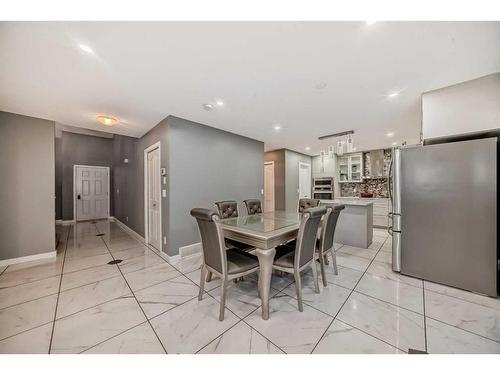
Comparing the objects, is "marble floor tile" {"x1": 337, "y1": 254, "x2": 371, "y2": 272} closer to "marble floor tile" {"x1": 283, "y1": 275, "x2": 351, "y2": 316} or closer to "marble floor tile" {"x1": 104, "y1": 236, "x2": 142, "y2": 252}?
"marble floor tile" {"x1": 283, "y1": 275, "x2": 351, "y2": 316}

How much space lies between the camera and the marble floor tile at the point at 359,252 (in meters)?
3.21

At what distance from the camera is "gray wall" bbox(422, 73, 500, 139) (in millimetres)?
2027

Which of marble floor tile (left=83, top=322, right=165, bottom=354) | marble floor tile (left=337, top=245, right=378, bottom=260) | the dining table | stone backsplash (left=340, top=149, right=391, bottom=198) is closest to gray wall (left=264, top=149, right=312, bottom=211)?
stone backsplash (left=340, top=149, right=391, bottom=198)

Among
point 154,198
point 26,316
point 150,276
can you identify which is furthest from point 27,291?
point 154,198

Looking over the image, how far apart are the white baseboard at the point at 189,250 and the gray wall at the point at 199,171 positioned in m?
0.07

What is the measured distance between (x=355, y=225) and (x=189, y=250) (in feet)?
10.7

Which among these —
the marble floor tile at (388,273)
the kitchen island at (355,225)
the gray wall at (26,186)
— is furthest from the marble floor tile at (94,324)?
the kitchen island at (355,225)

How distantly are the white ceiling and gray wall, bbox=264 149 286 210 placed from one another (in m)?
2.81

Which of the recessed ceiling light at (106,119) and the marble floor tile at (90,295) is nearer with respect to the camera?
the marble floor tile at (90,295)

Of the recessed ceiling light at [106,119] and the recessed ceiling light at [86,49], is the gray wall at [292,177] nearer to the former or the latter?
the recessed ceiling light at [106,119]

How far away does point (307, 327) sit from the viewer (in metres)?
1.58

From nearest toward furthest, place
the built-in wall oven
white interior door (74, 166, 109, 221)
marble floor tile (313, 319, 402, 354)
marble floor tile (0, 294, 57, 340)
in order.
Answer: marble floor tile (313, 319, 402, 354), marble floor tile (0, 294, 57, 340), white interior door (74, 166, 109, 221), the built-in wall oven

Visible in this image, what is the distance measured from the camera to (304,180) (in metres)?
6.73

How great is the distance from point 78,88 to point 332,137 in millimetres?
4499
